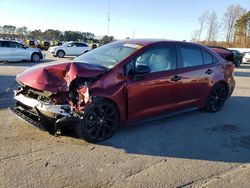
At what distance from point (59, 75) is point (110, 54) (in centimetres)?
124

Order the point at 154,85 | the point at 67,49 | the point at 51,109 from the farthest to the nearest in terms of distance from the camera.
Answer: the point at 67,49 < the point at 154,85 < the point at 51,109

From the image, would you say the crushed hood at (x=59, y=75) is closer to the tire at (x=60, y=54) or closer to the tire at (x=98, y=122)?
the tire at (x=98, y=122)

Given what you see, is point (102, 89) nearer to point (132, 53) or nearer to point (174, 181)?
point (132, 53)

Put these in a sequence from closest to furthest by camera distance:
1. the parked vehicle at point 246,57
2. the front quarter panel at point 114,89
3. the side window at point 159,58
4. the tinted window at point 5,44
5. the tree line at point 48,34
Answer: the front quarter panel at point 114,89
the side window at point 159,58
the tinted window at point 5,44
the parked vehicle at point 246,57
the tree line at point 48,34

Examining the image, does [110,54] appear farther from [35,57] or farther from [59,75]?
[35,57]

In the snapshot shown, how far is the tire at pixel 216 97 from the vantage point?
23.9ft

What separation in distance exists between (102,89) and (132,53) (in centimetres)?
96

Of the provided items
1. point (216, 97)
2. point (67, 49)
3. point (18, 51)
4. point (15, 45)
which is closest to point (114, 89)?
point (216, 97)

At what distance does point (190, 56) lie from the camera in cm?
662

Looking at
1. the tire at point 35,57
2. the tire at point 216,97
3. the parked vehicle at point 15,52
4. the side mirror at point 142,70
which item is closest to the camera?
the side mirror at point 142,70

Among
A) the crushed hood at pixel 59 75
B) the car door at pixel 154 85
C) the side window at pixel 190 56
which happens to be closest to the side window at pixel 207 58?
the side window at pixel 190 56

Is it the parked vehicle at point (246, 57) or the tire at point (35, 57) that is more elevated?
the tire at point (35, 57)

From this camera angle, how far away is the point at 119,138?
5316mm

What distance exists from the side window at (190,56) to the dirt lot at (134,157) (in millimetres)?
1200
